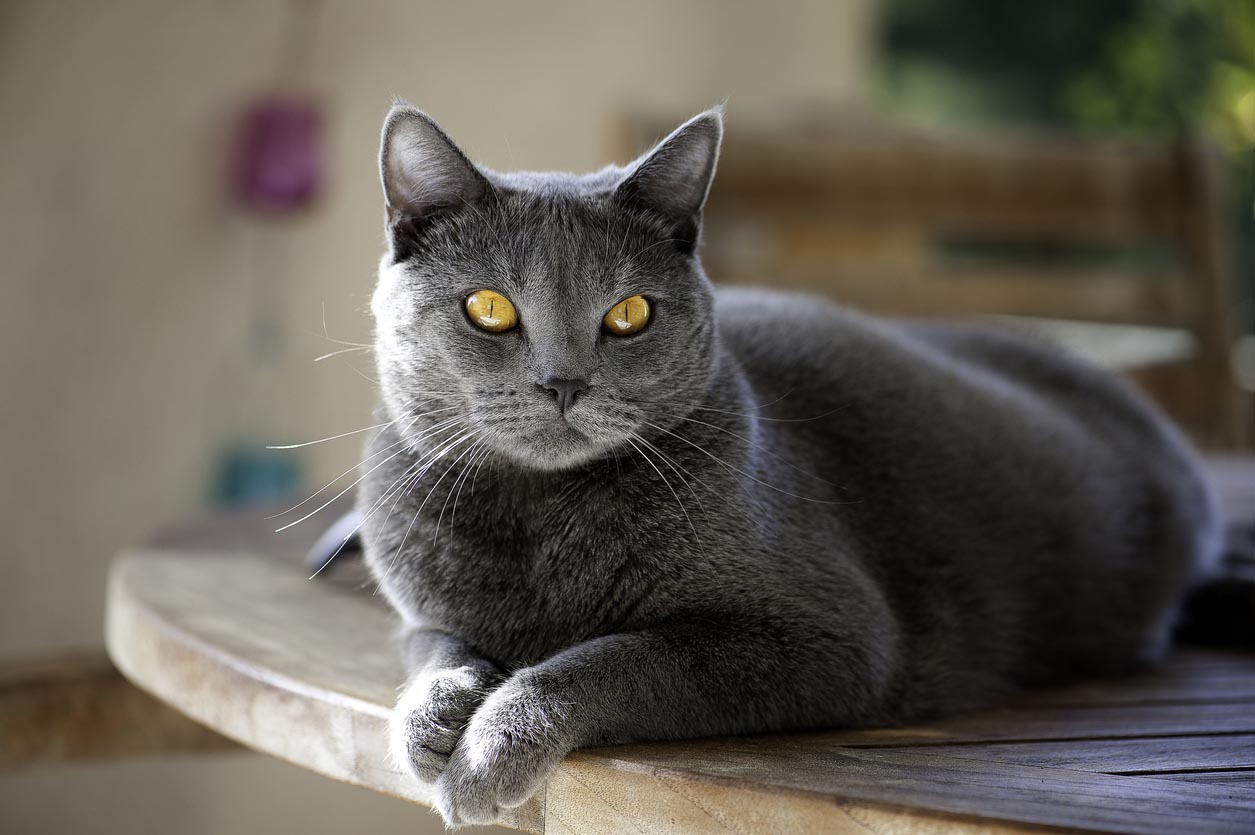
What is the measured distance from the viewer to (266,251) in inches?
114

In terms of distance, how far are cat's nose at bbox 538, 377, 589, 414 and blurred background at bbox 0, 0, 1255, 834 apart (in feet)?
4.26

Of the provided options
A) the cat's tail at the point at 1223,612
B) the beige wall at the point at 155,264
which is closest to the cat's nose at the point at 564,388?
the cat's tail at the point at 1223,612

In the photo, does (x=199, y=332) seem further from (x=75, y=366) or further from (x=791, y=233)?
(x=791, y=233)

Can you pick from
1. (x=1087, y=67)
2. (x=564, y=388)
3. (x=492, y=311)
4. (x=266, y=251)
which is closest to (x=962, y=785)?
(x=564, y=388)

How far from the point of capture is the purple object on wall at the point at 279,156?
2.70 m

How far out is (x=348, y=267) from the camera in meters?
3.10

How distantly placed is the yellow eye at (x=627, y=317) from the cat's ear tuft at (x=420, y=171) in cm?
17

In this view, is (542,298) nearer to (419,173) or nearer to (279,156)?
(419,173)

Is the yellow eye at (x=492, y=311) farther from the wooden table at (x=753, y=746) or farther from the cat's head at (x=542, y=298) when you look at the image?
the wooden table at (x=753, y=746)

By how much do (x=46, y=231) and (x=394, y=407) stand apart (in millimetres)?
1670

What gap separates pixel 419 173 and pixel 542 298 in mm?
179

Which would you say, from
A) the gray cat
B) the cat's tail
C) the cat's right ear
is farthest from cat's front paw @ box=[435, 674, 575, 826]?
the cat's tail

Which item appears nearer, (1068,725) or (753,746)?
(753,746)

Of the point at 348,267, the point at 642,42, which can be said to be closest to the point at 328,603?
the point at 348,267
